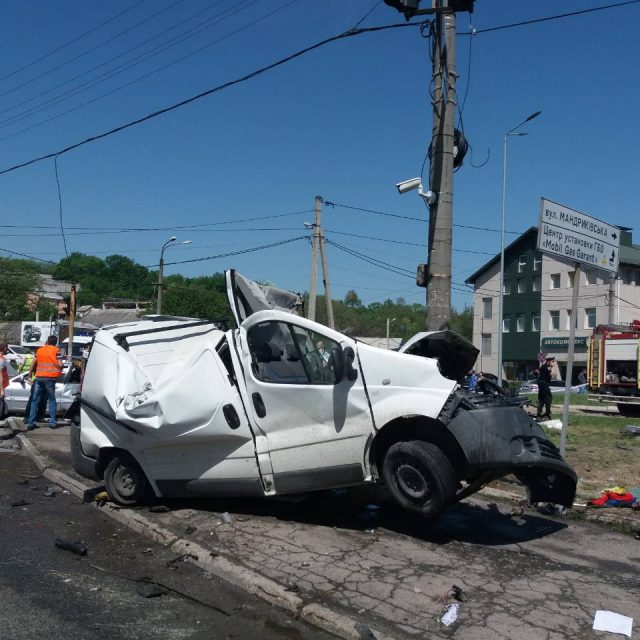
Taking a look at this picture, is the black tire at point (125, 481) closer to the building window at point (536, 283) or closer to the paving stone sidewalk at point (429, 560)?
the paving stone sidewalk at point (429, 560)

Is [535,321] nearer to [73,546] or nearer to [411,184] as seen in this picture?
[411,184]

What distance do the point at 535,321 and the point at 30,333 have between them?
38043 millimetres

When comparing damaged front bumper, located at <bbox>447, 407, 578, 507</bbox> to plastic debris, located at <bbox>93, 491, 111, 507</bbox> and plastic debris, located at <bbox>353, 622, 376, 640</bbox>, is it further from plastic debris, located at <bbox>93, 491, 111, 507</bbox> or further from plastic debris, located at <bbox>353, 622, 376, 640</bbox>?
plastic debris, located at <bbox>93, 491, 111, 507</bbox>

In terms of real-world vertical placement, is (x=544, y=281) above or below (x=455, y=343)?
above

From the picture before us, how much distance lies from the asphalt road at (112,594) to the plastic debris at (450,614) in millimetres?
761

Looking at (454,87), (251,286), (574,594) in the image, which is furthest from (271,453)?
(454,87)

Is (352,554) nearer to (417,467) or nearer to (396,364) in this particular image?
(417,467)

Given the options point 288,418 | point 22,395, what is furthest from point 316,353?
point 22,395

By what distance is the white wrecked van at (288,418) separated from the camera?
18.4 ft

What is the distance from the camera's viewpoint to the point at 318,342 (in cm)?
618

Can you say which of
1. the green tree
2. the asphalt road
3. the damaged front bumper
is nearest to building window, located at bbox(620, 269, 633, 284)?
the damaged front bumper

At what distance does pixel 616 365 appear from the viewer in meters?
24.7

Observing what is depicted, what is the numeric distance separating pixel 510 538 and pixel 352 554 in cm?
158

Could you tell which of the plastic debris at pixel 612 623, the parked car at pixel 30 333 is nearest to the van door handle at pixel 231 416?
the plastic debris at pixel 612 623
